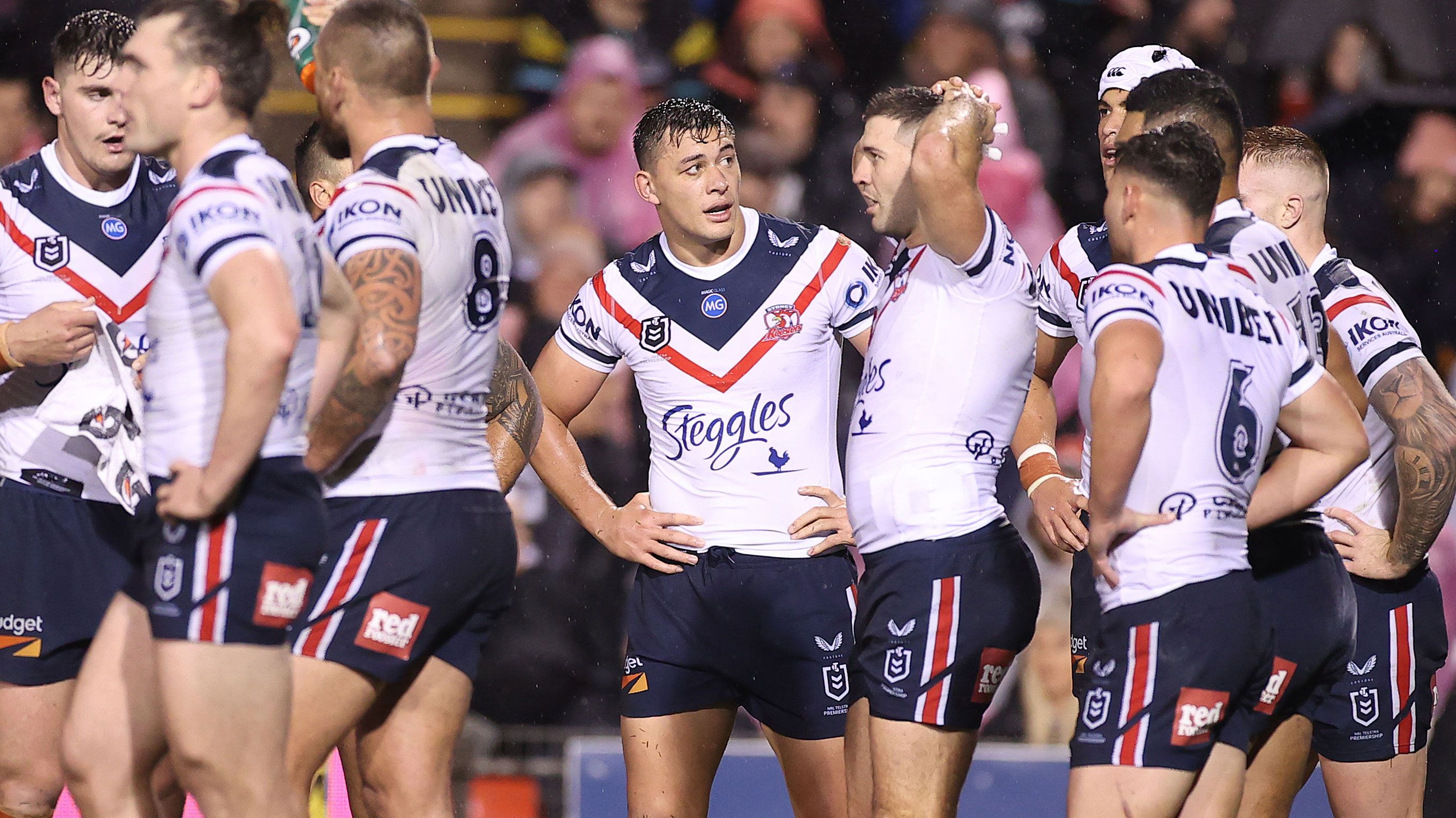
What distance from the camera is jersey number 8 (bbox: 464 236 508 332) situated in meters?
3.47

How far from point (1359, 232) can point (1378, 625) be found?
10.1ft

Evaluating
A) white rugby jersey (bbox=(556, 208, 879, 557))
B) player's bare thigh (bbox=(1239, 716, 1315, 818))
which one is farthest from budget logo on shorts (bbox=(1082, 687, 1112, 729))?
white rugby jersey (bbox=(556, 208, 879, 557))

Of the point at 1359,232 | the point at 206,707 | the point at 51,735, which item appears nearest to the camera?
the point at 206,707

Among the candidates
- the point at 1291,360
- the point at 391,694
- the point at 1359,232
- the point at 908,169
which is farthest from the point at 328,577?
the point at 1359,232

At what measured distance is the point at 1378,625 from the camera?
429cm

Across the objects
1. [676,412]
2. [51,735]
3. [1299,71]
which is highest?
[1299,71]

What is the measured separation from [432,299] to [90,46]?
1.68m

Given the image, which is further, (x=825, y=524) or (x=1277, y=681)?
(x=825, y=524)

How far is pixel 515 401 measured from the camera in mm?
4211

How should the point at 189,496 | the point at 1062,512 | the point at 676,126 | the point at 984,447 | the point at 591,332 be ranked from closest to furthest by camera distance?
the point at 189,496, the point at 984,447, the point at 1062,512, the point at 676,126, the point at 591,332

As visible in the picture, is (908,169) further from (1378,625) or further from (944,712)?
(1378,625)

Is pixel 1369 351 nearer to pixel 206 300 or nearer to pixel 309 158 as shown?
pixel 206 300

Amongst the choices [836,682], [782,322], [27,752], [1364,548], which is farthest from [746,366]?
[27,752]

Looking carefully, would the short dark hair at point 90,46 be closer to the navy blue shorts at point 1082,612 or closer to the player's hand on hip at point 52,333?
the player's hand on hip at point 52,333
